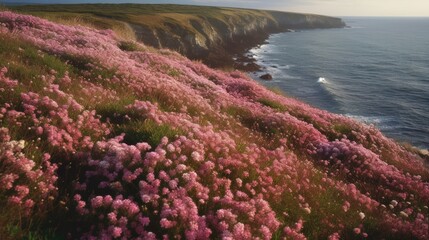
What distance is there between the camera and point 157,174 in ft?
19.9

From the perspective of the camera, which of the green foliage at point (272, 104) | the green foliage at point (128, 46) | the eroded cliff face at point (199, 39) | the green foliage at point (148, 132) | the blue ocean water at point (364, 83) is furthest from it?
the eroded cliff face at point (199, 39)

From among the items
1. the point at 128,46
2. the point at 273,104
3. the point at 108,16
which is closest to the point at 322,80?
the point at 108,16

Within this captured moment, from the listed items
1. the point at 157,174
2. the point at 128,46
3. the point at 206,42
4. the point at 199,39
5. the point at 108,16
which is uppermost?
the point at 128,46

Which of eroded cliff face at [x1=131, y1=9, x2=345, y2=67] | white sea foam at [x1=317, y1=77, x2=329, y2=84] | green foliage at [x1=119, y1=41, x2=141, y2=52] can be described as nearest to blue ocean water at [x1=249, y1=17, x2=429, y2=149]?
white sea foam at [x1=317, y1=77, x2=329, y2=84]

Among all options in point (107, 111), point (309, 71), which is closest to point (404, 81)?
point (309, 71)

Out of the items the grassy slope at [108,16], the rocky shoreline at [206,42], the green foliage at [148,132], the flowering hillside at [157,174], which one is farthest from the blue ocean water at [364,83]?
the green foliage at [148,132]

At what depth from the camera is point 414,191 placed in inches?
383

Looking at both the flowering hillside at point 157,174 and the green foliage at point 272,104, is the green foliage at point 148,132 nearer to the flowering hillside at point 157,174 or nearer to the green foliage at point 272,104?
the flowering hillside at point 157,174

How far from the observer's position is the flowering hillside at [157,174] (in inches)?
201

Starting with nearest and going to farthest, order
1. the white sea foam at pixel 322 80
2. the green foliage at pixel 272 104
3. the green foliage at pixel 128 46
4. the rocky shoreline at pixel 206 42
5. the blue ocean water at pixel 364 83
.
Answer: the green foliage at pixel 272 104, the green foliage at pixel 128 46, the blue ocean water at pixel 364 83, the rocky shoreline at pixel 206 42, the white sea foam at pixel 322 80

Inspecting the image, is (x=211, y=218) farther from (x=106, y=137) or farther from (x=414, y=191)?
(x=414, y=191)

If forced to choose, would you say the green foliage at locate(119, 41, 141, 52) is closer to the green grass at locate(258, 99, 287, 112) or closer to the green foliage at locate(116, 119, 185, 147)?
the green grass at locate(258, 99, 287, 112)

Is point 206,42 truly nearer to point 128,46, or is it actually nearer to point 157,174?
point 128,46

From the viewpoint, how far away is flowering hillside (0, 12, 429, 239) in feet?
Result: 16.8
